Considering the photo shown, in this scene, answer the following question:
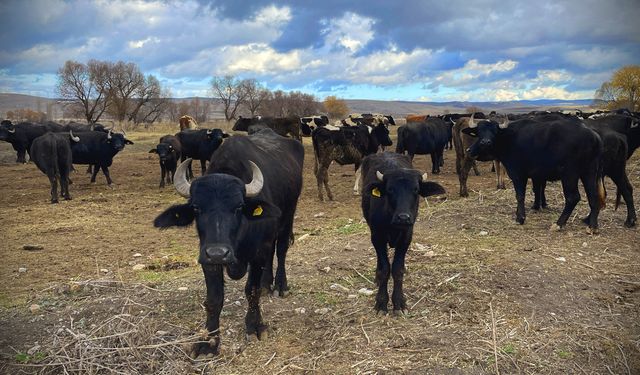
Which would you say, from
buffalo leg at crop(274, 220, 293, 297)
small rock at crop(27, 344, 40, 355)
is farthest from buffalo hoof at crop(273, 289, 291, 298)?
small rock at crop(27, 344, 40, 355)

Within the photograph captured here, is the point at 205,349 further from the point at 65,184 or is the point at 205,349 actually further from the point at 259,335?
the point at 65,184

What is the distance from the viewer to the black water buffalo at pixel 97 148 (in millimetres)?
15875

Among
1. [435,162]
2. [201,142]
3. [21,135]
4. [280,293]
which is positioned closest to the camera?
[280,293]

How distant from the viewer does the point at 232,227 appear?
4.08m

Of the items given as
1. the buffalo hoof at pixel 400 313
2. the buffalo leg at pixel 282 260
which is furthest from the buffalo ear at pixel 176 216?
the buffalo hoof at pixel 400 313

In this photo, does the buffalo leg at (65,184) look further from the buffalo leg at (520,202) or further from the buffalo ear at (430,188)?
the buffalo leg at (520,202)

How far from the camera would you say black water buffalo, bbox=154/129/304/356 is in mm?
4023

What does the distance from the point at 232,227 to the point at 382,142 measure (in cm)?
1328

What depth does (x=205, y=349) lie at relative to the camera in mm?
4566

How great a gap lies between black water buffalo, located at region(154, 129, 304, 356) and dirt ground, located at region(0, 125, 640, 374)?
494 mm

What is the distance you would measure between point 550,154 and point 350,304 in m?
5.36

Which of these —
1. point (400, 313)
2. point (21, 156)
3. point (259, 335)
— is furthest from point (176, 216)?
point (21, 156)

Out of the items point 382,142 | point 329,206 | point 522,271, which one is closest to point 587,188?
point 522,271

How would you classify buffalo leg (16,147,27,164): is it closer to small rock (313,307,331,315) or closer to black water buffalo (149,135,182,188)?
black water buffalo (149,135,182,188)
